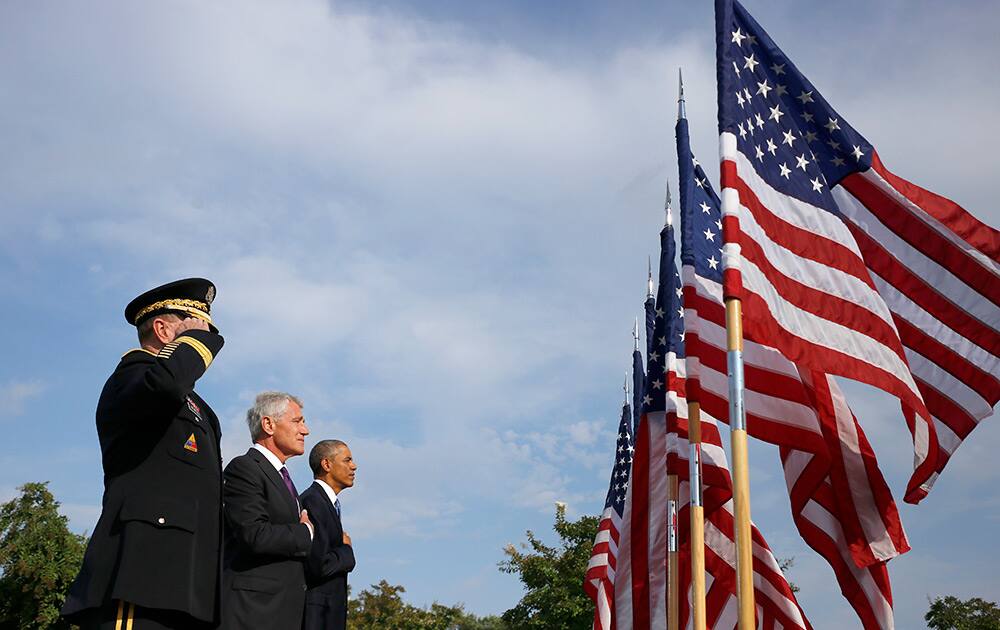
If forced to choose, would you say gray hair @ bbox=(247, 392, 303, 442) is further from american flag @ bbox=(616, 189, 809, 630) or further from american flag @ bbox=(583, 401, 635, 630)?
american flag @ bbox=(583, 401, 635, 630)

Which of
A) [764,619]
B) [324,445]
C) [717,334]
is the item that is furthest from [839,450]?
[324,445]

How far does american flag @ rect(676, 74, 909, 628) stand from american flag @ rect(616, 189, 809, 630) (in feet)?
4.00

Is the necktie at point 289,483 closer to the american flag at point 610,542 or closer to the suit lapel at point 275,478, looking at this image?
the suit lapel at point 275,478

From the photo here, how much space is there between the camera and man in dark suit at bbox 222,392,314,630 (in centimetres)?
561

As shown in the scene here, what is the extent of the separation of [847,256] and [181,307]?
17.4 feet

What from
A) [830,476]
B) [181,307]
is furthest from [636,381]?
[181,307]

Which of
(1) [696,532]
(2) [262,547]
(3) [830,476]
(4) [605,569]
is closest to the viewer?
(2) [262,547]

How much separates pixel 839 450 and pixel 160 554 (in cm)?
622

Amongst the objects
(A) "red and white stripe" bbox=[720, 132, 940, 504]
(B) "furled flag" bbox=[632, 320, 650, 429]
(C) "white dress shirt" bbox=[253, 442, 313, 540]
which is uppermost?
(B) "furled flag" bbox=[632, 320, 650, 429]

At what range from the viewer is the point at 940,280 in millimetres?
8516

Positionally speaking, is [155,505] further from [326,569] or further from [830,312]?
[830,312]

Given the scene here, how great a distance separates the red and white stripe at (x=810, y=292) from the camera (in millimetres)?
7230

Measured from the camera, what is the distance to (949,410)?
8.49 meters

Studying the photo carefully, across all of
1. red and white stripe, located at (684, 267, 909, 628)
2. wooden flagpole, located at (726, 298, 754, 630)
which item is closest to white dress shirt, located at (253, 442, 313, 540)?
wooden flagpole, located at (726, 298, 754, 630)
